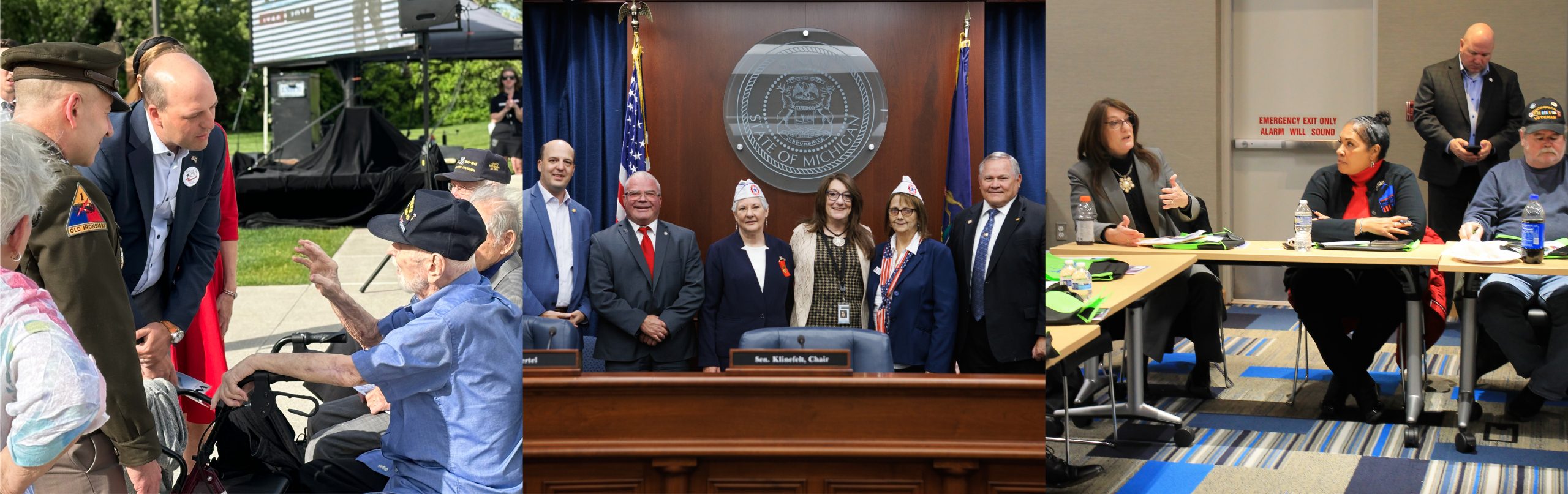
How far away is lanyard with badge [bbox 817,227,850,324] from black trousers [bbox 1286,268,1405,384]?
775 millimetres

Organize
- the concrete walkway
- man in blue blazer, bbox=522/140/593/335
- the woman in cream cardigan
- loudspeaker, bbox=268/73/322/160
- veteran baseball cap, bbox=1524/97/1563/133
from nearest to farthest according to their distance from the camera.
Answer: the woman in cream cardigan → man in blue blazer, bbox=522/140/593/335 → veteran baseball cap, bbox=1524/97/1563/133 → loudspeaker, bbox=268/73/322/160 → the concrete walkway

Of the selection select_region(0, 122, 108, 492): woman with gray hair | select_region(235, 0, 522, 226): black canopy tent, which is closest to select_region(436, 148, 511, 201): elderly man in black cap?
select_region(235, 0, 522, 226): black canopy tent

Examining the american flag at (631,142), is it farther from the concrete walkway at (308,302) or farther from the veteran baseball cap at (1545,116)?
the veteran baseball cap at (1545,116)

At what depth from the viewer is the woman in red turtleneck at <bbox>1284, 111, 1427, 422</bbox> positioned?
1496 millimetres

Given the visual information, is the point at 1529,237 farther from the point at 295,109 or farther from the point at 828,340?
the point at 295,109

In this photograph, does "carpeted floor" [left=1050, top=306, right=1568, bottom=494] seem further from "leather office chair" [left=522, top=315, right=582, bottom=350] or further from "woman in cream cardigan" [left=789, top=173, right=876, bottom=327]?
"leather office chair" [left=522, top=315, right=582, bottom=350]

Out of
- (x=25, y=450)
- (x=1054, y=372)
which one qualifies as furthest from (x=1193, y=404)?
(x=25, y=450)

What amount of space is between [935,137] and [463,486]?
1022 millimetres

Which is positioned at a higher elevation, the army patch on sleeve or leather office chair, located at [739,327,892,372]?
the army patch on sleeve

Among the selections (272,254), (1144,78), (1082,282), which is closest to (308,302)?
(272,254)

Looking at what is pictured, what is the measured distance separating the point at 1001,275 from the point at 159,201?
1311mm

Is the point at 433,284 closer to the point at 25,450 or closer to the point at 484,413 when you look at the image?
the point at 484,413

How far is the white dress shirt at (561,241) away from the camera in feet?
4.61

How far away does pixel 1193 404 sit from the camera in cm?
175
